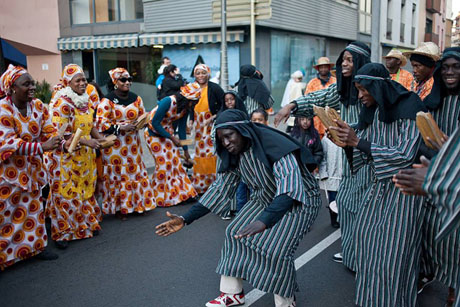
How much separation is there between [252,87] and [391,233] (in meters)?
4.31

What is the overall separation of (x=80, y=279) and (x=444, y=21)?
47139 millimetres

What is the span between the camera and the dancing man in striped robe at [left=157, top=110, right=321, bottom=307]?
338cm

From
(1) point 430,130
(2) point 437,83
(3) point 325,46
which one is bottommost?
(1) point 430,130

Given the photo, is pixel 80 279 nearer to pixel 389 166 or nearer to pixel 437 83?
pixel 389 166

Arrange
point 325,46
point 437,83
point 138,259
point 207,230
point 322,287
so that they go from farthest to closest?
point 325,46, point 207,230, point 138,259, point 322,287, point 437,83

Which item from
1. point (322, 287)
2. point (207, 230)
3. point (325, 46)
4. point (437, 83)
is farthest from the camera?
point (325, 46)

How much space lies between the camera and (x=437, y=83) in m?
3.77

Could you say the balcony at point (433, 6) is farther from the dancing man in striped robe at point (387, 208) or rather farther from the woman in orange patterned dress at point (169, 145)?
the dancing man in striped robe at point (387, 208)

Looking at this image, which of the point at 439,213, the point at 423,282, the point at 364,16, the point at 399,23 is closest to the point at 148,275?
the point at 423,282

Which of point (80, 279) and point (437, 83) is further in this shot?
point (80, 279)

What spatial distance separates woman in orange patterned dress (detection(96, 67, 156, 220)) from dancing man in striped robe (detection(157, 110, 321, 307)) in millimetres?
2761

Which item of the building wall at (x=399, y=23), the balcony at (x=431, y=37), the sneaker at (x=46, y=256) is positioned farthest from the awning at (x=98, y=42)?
the balcony at (x=431, y=37)

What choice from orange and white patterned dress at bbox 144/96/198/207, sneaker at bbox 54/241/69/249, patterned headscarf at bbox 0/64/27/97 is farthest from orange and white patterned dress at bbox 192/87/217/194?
patterned headscarf at bbox 0/64/27/97

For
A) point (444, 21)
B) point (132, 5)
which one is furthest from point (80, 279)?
point (444, 21)
